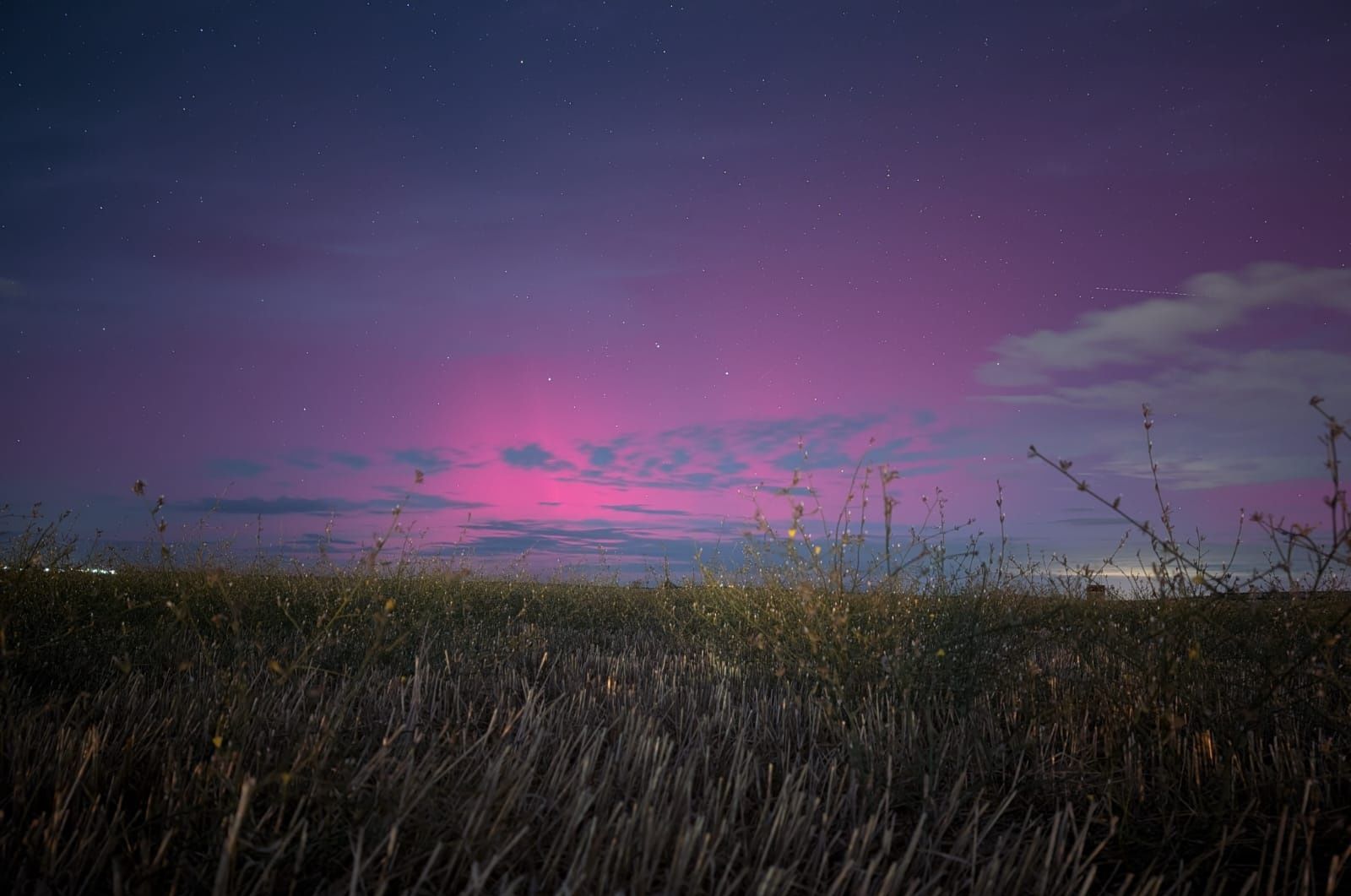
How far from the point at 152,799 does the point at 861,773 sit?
8.25 feet

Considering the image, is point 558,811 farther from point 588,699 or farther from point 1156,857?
point 1156,857

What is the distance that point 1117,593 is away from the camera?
7047 mm

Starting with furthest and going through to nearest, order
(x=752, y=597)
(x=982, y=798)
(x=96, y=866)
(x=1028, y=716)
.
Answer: (x=752, y=597)
(x=1028, y=716)
(x=982, y=798)
(x=96, y=866)

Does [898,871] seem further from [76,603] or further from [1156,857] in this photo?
[76,603]

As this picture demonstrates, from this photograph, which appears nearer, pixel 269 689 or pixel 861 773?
pixel 861 773

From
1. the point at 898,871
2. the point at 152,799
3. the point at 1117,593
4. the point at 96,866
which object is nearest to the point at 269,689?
the point at 152,799

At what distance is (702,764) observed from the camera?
10.5 ft

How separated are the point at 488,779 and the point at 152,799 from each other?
1065mm

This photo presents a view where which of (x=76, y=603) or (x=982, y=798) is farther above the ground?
(x=76, y=603)

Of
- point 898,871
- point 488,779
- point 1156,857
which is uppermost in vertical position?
point 488,779

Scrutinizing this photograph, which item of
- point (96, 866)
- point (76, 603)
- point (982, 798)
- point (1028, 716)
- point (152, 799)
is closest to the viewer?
point (96, 866)

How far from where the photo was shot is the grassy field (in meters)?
2.02

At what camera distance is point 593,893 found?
1971mm

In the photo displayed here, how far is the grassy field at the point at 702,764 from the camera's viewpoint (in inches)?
79.7
